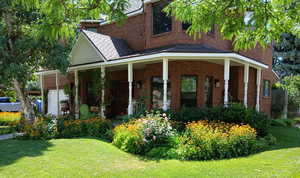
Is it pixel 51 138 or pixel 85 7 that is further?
pixel 51 138

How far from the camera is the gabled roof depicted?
42.9 feet

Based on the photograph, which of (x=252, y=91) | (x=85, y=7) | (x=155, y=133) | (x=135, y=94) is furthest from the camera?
(x=252, y=91)

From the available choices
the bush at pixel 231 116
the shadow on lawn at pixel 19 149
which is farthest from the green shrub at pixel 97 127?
the bush at pixel 231 116

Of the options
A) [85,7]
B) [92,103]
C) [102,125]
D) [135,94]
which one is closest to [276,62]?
[135,94]

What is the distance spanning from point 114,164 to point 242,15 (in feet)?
16.4

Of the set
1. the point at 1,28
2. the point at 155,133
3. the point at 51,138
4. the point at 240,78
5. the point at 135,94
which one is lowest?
the point at 51,138

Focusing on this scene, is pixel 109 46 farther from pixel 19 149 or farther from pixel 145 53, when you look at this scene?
pixel 19 149

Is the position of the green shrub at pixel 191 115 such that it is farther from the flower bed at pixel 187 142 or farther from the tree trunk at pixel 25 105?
the tree trunk at pixel 25 105

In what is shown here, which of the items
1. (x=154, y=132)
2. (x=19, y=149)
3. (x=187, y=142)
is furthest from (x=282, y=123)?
(x=19, y=149)

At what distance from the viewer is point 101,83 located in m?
13.2

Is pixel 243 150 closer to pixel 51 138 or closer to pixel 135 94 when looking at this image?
pixel 51 138

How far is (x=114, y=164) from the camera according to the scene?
21.4 feet

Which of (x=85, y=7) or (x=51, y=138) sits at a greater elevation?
(x=85, y=7)

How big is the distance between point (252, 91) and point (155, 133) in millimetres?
11030
